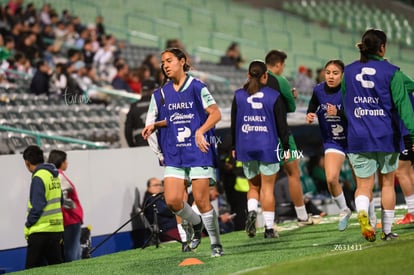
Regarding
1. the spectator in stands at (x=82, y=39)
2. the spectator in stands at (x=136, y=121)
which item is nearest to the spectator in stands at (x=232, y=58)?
the spectator in stands at (x=82, y=39)

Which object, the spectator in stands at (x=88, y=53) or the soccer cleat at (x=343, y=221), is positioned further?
the spectator in stands at (x=88, y=53)

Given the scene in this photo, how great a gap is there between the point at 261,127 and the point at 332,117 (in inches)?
33.4

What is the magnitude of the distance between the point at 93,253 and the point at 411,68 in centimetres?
1734

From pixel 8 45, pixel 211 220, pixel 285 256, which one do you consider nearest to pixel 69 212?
pixel 211 220

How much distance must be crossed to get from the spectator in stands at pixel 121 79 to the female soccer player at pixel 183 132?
1094 cm

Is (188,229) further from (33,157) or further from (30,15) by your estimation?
(30,15)

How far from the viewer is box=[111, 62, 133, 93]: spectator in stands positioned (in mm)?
21594

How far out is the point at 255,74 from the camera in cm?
1216

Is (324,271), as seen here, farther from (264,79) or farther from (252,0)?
(252,0)

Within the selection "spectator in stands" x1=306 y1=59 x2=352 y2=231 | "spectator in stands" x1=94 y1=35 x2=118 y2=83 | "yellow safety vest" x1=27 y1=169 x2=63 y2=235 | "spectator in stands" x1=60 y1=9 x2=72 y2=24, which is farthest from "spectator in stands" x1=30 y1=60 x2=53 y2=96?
"spectator in stands" x1=306 y1=59 x2=352 y2=231

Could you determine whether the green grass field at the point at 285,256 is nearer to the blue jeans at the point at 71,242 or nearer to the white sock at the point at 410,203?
the white sock at the point at 410,203

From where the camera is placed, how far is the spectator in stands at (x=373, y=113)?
10.3 meters

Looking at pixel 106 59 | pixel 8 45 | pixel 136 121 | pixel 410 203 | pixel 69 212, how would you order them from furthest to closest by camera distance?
pixel 106 59
pixel 8 45
pixel 136 121
pixel 69 212
pixel 410 203

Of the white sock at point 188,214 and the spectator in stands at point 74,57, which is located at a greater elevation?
the spectator in stands at point 74,57
